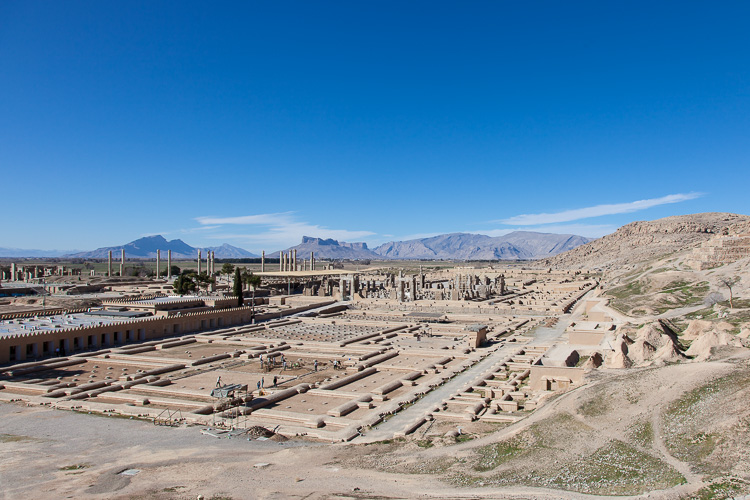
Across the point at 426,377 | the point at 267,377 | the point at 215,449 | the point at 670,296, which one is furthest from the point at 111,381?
the point at 670,296

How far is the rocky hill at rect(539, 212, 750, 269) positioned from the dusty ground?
13364 centimetres

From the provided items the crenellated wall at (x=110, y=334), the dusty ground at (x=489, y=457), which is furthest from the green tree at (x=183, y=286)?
the dusty ground at (x=489, y=457)

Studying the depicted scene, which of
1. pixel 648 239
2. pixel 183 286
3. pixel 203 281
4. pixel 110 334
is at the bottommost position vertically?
pixel 110 334

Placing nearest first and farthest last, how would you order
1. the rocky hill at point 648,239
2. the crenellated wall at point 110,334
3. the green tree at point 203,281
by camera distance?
1. the crenellated wall at point 110,334
2. the green tree at point 203,281
3. the rocky hill at point 648,239

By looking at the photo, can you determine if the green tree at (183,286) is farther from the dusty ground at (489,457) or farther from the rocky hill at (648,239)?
the rocky hill at (648,239)

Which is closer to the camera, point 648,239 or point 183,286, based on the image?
point 183,286

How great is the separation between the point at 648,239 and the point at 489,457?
544 ft

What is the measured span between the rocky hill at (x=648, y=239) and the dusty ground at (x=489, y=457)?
5261 inches

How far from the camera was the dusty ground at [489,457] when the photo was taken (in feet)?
45.2

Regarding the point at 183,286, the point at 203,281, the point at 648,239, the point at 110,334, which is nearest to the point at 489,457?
the point at 110,334

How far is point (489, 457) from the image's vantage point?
16.4 m

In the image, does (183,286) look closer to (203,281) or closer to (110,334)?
(203,281)

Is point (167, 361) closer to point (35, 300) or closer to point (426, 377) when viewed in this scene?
point (426, 377)

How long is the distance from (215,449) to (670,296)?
48.2 m
